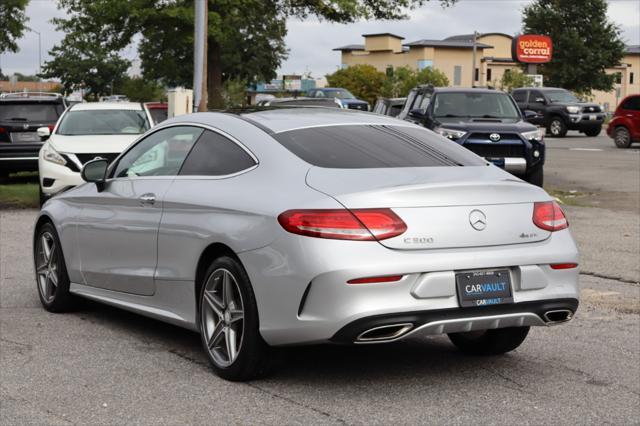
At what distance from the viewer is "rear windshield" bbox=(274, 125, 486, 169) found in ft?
20.3

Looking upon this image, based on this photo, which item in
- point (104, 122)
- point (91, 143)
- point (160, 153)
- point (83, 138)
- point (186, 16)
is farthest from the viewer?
point (186, 16)

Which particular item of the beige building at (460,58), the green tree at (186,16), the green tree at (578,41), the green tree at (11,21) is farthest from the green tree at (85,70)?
the green tree at (186,16)

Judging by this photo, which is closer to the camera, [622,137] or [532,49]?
[622,137]

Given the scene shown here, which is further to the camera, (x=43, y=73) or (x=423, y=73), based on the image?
(x=43, y=73)

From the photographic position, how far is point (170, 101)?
2019cm

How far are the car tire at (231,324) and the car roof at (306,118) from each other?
3.05 ft

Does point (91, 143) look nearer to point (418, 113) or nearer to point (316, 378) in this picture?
point (418, 113)

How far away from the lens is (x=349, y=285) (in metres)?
5.48

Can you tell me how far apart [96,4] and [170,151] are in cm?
3522

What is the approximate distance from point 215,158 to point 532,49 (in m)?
71.1

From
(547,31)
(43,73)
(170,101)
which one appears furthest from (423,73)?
(170,101)

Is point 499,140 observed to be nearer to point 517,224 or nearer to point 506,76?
point 517,224

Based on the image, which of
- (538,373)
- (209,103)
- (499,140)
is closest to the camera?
(538,373)

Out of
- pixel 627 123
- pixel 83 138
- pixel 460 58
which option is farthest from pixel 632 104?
pixel 460 58
